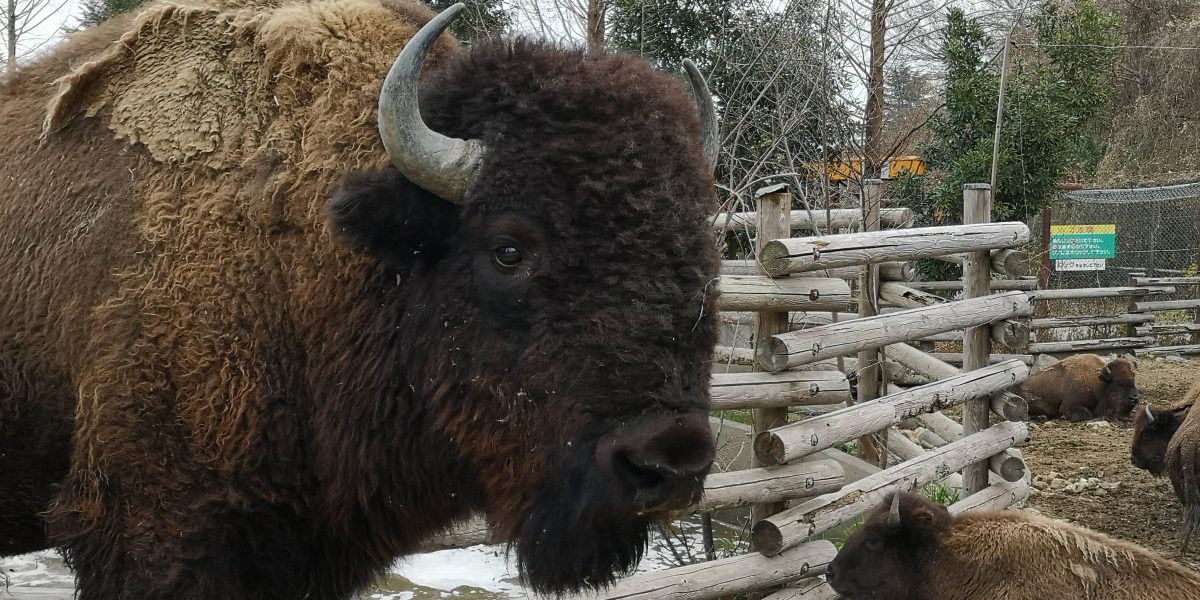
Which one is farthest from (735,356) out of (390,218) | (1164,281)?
(1164,281)

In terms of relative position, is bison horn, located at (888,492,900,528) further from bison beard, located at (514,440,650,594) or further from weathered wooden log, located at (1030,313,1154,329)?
weathered wooden log, located at (1030,313,1154,329)

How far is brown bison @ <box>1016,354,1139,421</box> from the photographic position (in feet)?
42.3

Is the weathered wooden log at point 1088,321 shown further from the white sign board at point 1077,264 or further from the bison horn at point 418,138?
the bison horn at point 418,138

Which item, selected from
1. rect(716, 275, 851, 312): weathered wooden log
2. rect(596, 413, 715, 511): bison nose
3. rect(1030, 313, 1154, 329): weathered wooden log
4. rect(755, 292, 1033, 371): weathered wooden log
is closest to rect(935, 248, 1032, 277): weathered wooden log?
rect(755, 292, 1033, 371): weathered wooden log

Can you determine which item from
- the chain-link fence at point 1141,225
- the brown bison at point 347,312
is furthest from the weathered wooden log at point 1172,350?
the brown bison at point 347,312

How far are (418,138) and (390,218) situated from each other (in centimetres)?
24

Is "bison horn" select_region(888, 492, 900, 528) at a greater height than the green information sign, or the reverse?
"bison horn" select_region(888, 492, 900, 528)

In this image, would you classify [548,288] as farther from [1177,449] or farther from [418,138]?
[1177,449]

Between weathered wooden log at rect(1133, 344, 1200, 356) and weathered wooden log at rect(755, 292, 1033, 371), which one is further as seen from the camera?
weathered wooden log at rect(1133, 344, 1200, 356)

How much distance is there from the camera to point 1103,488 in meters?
9.31

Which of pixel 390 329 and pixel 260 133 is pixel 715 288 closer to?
pixel 390 329

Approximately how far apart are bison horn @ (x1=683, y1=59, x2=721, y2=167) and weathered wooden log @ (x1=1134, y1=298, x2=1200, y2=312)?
62.3ft

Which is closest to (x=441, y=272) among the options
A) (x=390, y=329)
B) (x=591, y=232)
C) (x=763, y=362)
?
(x=390, y=329)

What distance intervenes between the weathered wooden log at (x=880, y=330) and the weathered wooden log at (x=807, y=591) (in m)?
1.32
